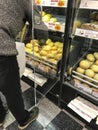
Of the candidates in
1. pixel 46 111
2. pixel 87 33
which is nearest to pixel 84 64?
pixel 87 33

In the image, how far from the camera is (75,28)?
1.08 m

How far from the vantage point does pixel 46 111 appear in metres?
1.45

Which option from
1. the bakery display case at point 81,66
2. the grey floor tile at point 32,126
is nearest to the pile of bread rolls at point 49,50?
the bakery display case at point 81,66

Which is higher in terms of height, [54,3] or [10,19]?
[54,3]

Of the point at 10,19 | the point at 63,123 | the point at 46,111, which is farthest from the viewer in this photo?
the point at 46,111

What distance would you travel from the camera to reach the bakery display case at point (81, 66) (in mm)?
1052

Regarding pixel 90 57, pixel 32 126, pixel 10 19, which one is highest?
pixel 10 19

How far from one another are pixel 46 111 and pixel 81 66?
0.60 metres

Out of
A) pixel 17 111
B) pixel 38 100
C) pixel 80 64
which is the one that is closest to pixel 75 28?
pixel 80 64

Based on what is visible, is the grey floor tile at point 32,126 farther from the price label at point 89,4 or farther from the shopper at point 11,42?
the price label at point 89,4

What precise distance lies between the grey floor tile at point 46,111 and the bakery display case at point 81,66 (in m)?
0.16

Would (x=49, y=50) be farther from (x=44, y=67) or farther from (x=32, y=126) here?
(x=32, y=126)

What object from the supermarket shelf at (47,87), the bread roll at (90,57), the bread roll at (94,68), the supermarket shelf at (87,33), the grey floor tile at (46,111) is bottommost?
the grey floor tile at (46,111)

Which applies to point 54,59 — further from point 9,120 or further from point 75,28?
point 9,120
